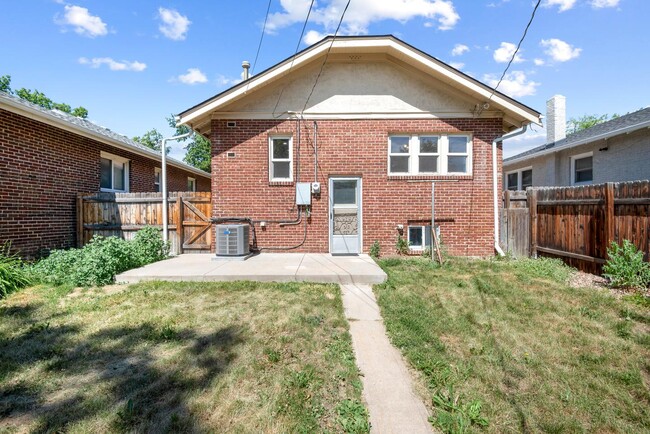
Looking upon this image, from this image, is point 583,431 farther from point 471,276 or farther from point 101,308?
point 101,308

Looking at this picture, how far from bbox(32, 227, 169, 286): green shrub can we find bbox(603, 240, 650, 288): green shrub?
9156 mm

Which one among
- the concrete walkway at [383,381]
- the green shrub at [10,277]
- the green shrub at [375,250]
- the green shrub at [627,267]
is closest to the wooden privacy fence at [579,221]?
the green shrub at [627,267]

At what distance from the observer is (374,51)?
815cm

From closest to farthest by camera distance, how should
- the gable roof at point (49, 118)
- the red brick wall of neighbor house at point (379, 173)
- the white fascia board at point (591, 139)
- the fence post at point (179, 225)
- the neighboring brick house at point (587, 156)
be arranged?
the gable roof at point (49, 118), the red brick wall of neighbor house at point (379, 173), the fence post at point (179, 225), the white fascia board at point (591, 139), the neighboring brick house at point (587, 156)

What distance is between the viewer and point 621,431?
7.63 feet

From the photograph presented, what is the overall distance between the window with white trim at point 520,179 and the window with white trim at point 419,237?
9521 millimetres

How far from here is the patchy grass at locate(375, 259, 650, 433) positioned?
248cm

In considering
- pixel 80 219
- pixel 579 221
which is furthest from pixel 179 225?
pixel 579 221

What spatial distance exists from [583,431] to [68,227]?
436 inches

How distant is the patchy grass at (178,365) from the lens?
7.87 feet

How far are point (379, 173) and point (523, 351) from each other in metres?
5.67

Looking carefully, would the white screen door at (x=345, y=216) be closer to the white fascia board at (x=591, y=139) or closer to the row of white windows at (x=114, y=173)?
the row of white windows at (x=114, y=173)

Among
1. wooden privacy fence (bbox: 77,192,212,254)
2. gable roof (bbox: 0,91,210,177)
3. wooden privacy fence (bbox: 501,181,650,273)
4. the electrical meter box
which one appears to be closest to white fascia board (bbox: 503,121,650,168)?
wooden privacy fence (bbox: 501,181,650,273)

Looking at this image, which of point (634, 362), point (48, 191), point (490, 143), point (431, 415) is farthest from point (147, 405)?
point (490, 143)
